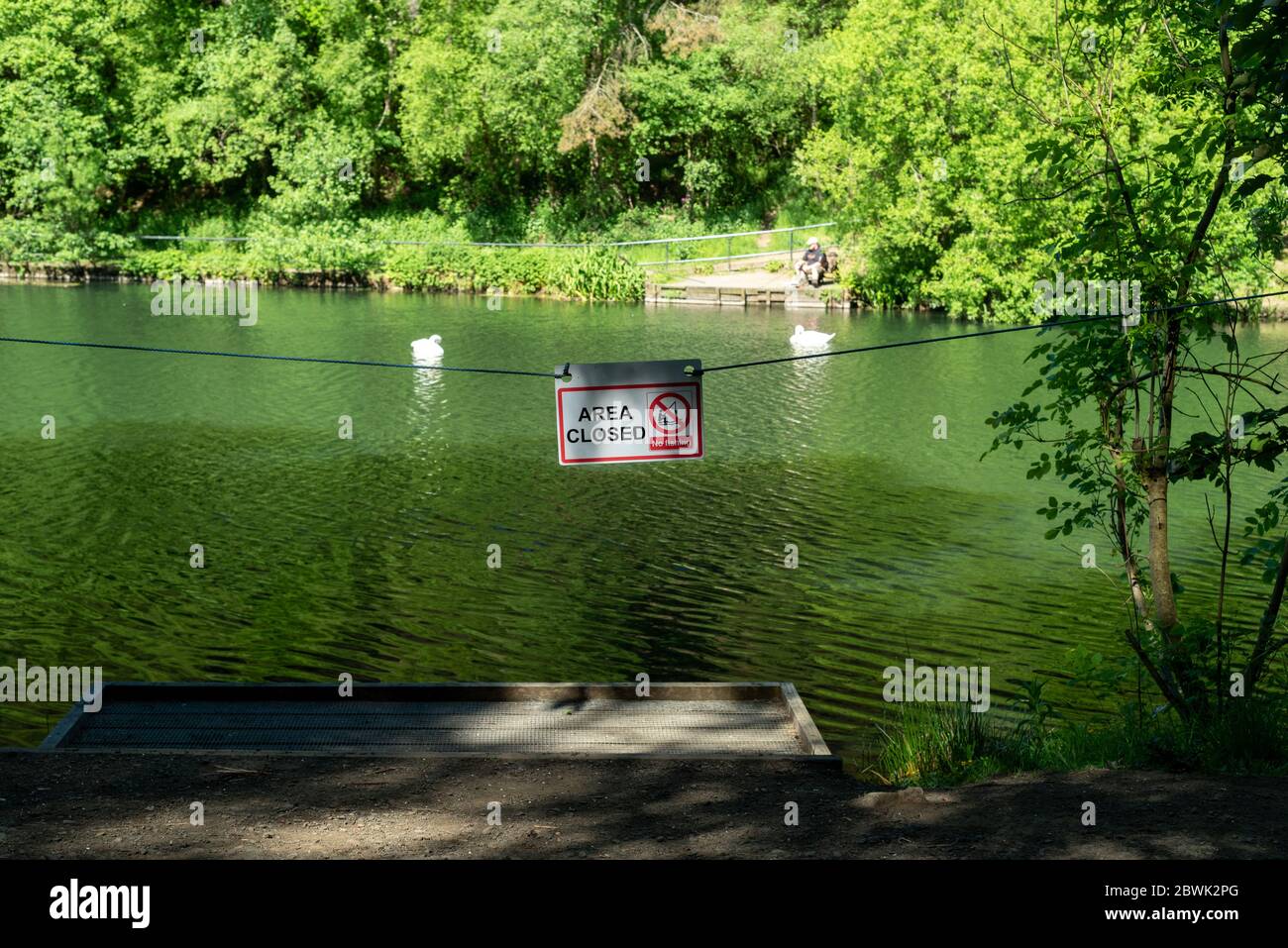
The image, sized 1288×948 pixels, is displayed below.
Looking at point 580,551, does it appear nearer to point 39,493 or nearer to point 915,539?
point 915,539

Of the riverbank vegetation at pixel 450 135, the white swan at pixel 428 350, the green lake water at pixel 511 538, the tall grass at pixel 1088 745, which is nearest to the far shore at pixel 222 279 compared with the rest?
the riverbank vegetation at pixel 450 135

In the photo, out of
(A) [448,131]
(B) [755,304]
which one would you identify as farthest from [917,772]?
(A) [448,131]

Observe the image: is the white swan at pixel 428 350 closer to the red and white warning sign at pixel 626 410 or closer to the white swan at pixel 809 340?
the white swan at pixel 809 340

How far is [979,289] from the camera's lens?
3841cm

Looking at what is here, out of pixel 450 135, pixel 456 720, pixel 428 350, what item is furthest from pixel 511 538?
pixel 450 135

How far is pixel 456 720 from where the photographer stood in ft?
35.8

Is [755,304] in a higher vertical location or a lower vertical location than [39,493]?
higher

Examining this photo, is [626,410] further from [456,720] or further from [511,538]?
[511,538]

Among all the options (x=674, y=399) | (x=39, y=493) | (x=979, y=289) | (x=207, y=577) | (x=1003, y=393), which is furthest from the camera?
(x=979, y=289)

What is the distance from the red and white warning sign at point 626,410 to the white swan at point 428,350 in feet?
70.2

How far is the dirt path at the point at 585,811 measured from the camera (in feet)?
23.1

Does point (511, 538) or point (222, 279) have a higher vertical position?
point (222, 279)

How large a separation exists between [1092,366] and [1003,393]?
18731 millimetres

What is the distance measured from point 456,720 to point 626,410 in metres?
3.26
